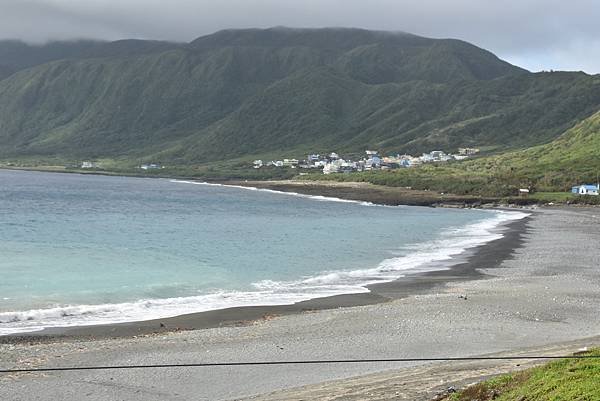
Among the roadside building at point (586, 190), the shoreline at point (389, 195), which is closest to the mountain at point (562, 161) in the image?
the roadside building at point (586, 190)

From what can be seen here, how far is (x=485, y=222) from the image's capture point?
236 ft

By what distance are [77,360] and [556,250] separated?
36.2 m

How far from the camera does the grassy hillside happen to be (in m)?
121

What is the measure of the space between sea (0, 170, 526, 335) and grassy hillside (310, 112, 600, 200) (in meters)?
39.4

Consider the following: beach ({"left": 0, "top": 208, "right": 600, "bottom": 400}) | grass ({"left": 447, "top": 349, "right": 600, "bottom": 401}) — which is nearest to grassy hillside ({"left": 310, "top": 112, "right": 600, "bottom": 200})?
beach ({"left": 0, "top": 208, "right": 600, "bottom": 400})

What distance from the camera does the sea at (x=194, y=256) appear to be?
26.3m

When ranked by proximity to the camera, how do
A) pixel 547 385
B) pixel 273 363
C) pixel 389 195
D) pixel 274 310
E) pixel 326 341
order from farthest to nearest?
pixel 389 195
pixel 274 310
pixel 326 341
pixel 273 363
pixel 547 385

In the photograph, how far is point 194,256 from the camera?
4225cm

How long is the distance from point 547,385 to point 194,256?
32.6 m

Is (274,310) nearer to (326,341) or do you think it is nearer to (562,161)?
(326,341)

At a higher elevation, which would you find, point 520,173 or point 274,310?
point 520,173

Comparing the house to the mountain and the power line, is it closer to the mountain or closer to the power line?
the mountain

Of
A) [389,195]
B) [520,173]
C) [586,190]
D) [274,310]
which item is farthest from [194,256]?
[520,173]

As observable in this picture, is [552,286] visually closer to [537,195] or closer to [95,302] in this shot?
[95,302]
